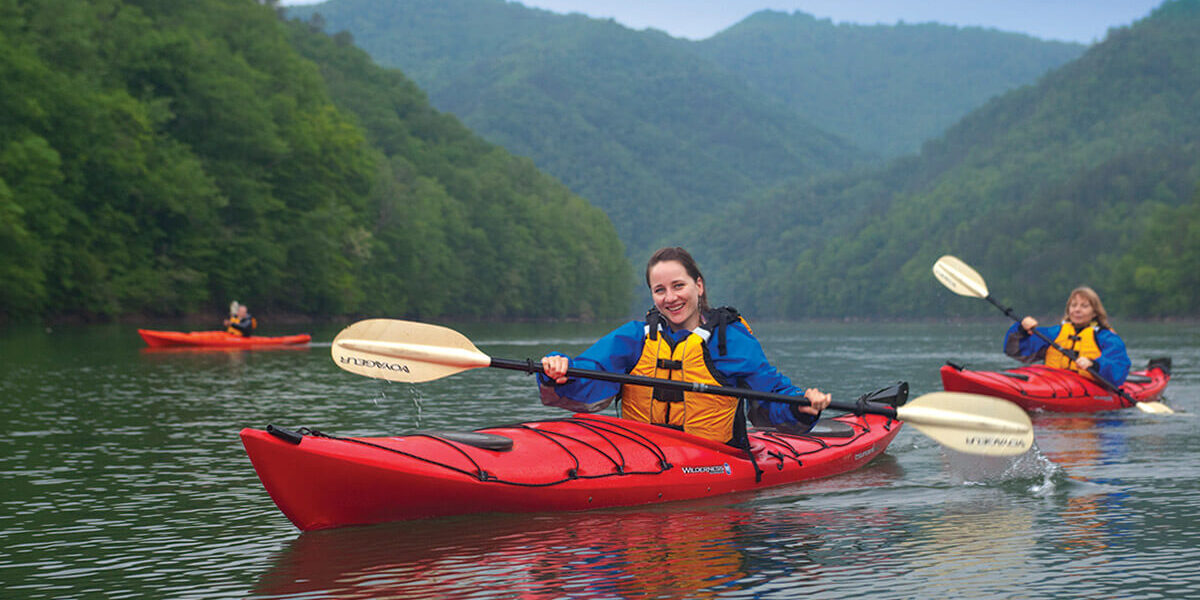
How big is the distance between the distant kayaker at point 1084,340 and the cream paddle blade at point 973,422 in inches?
258

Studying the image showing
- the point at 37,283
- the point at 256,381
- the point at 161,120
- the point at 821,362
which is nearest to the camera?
the point at 256,381

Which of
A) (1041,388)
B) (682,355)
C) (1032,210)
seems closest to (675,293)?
(682,355)

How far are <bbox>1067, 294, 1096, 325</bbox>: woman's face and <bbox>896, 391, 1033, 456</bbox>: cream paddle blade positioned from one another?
23.2 feet

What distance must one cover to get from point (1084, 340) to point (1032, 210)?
94.8 metres

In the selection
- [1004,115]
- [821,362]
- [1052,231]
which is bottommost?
[821,362]

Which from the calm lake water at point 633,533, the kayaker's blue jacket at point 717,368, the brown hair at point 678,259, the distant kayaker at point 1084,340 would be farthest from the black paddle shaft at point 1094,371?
the brown hair at point 678,259

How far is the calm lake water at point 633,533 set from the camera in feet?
17.9

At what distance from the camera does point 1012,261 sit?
322 feet

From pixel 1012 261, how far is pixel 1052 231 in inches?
177

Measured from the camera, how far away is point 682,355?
7141 mm

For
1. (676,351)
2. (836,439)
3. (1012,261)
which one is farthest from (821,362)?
(1012,261)

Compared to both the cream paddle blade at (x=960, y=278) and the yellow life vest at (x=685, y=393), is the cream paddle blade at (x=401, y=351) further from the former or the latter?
the cream paddle blade at (x=960, y=278)

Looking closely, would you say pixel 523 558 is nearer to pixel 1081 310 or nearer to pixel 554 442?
pixel 554 442

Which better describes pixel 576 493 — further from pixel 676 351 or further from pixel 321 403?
pixel 321 403
